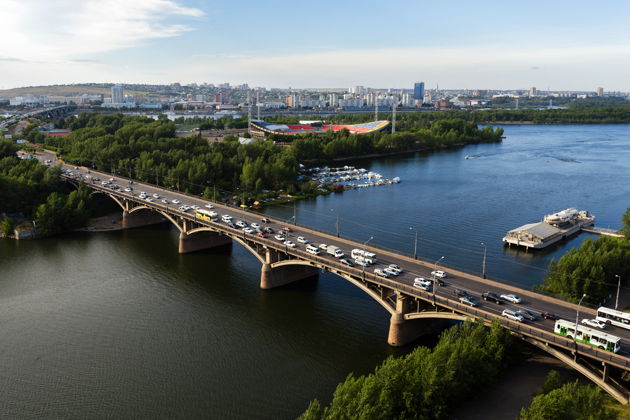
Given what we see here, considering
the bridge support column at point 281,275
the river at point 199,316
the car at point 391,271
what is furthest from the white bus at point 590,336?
the bridge support column at point 281,275

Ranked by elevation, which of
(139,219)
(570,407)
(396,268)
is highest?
(396,268)

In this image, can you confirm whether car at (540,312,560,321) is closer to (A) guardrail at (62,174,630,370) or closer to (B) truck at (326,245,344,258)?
(A) guardrail at (62,174,630,370)

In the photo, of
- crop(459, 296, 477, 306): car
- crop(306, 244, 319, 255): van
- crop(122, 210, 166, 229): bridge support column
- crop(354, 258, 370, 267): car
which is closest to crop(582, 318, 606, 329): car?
crop(459, 296, 477, 306): car

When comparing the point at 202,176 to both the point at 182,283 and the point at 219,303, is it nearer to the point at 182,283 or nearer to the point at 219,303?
the point at 182,283

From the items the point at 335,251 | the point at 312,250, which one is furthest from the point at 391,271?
the point at 312,250

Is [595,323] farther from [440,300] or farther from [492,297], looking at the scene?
[440,300]
